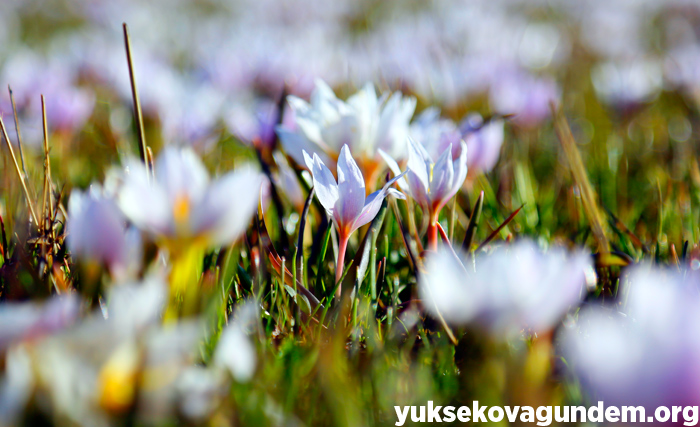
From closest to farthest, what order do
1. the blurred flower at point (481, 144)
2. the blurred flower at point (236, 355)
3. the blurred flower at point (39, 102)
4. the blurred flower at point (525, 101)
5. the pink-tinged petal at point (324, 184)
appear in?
the blurred flower at point (236, 355) < the pink-tinged petal at point (324, 184) < the blurred flower at point (481, 144) < the blurred flower at point (39, 102) < the blurred flower at point (525, 101)

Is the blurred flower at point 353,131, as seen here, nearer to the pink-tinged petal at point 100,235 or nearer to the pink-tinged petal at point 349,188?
the pink-tinged petal at point 349,188

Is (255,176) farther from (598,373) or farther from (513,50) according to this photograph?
(513,50)

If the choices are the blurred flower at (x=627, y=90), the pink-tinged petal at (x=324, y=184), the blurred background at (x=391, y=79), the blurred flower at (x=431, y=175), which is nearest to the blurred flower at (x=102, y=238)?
the pink-tinged petal at (x=324, y=184)

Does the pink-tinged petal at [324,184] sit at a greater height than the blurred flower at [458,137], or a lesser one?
lesser

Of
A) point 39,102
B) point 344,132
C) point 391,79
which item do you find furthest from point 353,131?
point 391,79

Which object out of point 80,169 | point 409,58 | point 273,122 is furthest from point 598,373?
point 409,58

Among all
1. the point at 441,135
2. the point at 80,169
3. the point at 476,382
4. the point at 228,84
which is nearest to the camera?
the point at 476,382

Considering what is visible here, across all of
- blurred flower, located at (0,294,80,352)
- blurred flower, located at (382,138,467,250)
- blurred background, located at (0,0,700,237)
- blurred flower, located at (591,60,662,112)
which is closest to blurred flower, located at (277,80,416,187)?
blurred flower, located at (382,138,467,250)

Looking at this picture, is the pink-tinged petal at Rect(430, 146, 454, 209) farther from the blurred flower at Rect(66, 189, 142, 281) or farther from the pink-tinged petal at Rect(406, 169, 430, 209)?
the blurred flower at Rect(66, 189, 142, 281)

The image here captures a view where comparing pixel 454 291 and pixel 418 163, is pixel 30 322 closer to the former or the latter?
pixel 454 291
